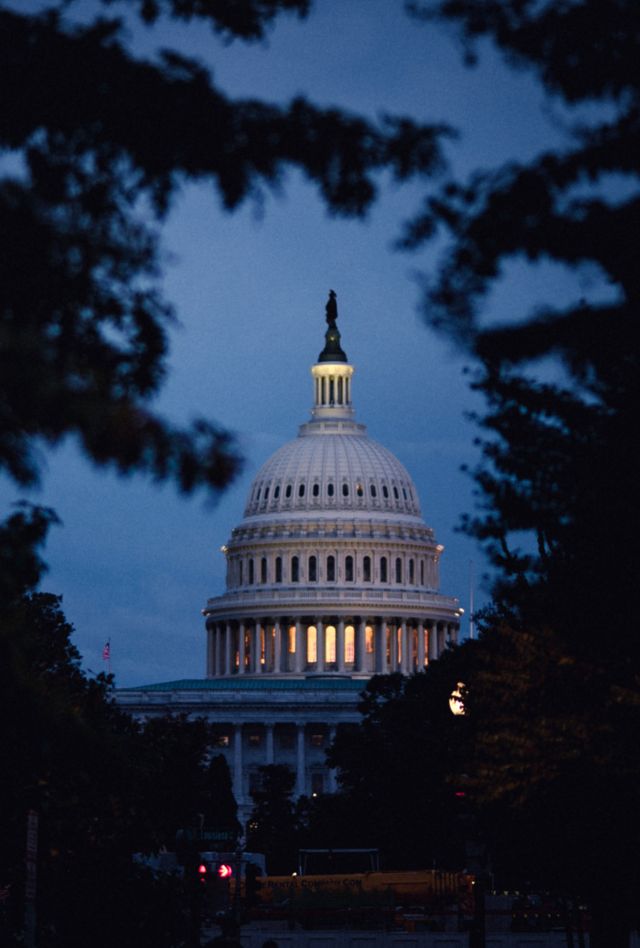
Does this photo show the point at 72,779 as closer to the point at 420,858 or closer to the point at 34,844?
the point at 34,844

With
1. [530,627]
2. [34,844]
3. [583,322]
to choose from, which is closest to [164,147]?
[583,322]

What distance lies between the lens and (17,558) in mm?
18781

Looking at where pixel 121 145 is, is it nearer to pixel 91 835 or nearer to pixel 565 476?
pixel 565 476

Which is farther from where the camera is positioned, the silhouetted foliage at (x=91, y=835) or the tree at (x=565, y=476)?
the silhouetted foliage at (x=91, y=835)

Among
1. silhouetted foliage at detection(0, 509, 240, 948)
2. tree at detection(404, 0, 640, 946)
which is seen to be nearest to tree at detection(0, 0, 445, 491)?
tree at detection(404, 0, 640, 946)

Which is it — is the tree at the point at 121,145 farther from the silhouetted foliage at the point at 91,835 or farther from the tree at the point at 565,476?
the silhouetted foliage at the point at 91,835

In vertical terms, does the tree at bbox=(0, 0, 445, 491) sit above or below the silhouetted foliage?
above

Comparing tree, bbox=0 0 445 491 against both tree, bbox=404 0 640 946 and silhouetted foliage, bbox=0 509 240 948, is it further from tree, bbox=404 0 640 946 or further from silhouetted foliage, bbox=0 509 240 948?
silhouetted foliage, bbox=0 509 240 948

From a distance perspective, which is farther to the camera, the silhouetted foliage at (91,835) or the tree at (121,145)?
the silhouetted foliage at (91,835)

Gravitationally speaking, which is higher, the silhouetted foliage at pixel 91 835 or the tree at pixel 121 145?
the tree at pixel 121 145

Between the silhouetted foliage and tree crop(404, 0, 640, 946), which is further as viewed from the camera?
the silhouetted foliage

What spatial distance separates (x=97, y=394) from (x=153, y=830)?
35.5 meters

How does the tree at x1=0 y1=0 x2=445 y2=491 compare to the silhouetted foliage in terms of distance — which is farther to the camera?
the silhouetted foliage

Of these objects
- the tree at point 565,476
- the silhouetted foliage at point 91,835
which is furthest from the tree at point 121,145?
the silhouetted foliage at point 91,835
